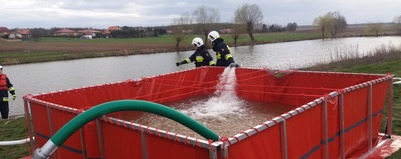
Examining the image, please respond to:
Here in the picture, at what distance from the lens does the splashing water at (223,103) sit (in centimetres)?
631

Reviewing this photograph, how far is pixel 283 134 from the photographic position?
3.20m

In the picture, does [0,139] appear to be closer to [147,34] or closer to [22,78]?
[22,78]

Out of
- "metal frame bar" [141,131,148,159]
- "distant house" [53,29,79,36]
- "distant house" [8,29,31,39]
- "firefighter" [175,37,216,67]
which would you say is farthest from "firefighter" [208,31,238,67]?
"distant house" [53,29,79,36]

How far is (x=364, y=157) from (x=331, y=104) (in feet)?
3.87

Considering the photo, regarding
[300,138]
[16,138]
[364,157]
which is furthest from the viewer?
[16,138]

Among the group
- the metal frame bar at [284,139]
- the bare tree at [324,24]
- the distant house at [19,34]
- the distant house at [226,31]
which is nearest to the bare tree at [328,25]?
the bare tree at [324,24]

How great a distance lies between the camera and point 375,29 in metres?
65.5

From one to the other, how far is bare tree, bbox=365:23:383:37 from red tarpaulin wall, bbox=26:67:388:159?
6472 centimetres

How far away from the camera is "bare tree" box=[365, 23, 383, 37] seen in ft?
213

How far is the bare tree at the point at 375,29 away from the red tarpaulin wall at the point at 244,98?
2548 inches

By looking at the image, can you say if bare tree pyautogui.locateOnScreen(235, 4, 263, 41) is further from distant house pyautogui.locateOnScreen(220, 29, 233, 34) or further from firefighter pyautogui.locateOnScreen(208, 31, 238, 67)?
firefighter pyautogui.locateOnScreen(208, 31, 238, 67)

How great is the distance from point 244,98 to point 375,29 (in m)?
66.4

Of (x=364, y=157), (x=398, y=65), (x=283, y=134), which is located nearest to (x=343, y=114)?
(x=364, y=157)

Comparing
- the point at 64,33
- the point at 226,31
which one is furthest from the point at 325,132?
the point at 64,33
